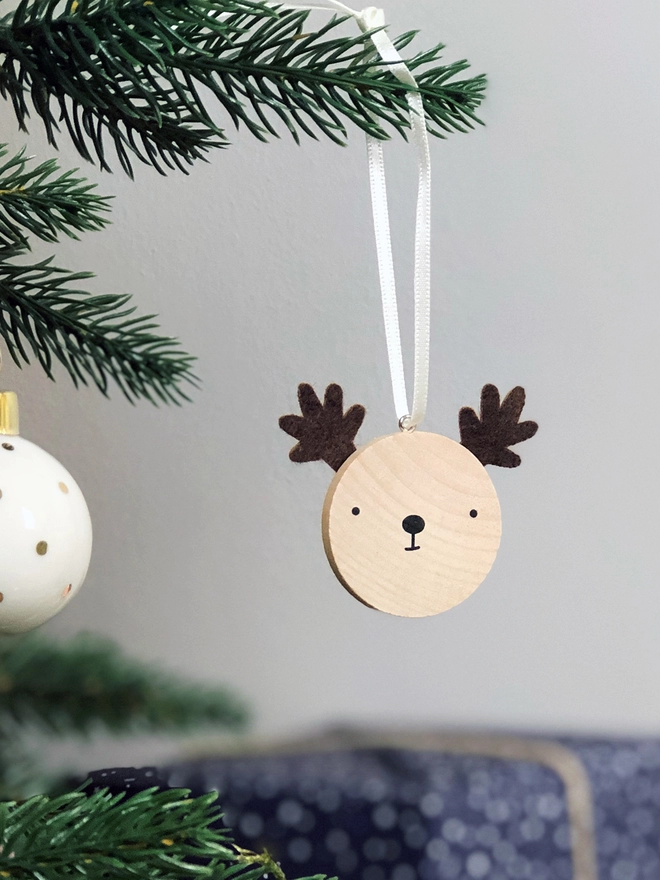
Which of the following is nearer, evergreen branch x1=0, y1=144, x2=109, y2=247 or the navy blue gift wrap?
evergreen branch x1=0, y1=144, x2=109, y2=247

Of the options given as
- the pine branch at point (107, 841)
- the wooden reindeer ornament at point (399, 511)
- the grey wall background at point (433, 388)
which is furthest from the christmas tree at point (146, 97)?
the grey wall background at point (433, 388)

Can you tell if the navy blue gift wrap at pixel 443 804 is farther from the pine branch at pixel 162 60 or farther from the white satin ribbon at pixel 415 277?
the pine branch at pixel 162 60

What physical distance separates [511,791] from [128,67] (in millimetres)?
581

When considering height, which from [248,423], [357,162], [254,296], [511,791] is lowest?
[511,791]

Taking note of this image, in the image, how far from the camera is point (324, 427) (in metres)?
0.35

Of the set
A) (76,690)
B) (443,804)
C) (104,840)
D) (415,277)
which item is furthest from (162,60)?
(443,804)

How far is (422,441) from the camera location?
13.6 inches

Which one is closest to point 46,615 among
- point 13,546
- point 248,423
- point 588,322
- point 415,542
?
point 13,546

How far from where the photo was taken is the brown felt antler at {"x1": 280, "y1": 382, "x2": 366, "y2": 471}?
34cm

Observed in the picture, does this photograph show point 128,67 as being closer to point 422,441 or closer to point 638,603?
point 422,441

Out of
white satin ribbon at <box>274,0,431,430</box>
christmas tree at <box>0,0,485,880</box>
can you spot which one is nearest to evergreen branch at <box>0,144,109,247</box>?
christmas tree at <box>0,0,485,880</box>

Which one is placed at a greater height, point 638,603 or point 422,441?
point 422,441

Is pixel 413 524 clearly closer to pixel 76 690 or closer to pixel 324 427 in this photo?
pixel 324 427

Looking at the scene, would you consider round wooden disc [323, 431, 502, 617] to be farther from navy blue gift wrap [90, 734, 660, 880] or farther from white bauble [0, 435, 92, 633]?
navy blue gift wrap [90, 734, 660, 880]
